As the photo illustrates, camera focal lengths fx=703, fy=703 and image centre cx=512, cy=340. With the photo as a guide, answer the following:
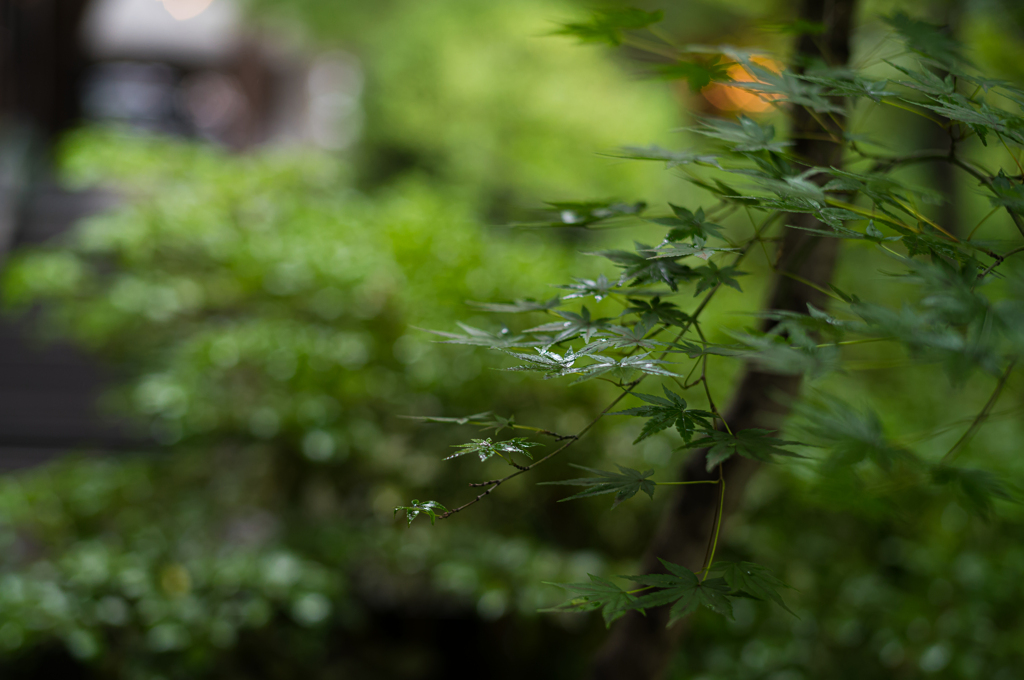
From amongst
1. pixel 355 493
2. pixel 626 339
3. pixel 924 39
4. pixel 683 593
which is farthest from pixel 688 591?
pixel 355 493

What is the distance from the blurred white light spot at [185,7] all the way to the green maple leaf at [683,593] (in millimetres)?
9754

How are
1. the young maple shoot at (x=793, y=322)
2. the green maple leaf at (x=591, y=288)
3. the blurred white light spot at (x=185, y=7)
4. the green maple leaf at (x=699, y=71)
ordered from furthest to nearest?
the blurred white light spot at (x=185, y=7), the green maple leaf at (x=699, y=71), the green maple leaf at (x=591, y=288), the young maple shoot at (x=793, y=322)

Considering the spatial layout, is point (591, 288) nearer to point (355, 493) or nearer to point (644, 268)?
point (644, 268)

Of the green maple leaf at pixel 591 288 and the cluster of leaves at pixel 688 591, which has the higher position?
the green maple leaf at pixel 591 288

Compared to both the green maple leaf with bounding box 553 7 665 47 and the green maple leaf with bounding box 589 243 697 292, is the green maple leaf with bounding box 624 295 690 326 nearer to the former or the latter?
the green maple leaf with bounding box 589 243 697 292

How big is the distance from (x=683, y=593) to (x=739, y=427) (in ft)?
1.86

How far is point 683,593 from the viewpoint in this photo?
2.13ft

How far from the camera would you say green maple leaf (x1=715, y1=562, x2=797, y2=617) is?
0.66m

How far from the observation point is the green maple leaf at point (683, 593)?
2.08 ft

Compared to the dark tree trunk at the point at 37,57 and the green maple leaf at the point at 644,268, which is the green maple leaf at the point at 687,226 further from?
the dark tree trunk at the point at 37,57

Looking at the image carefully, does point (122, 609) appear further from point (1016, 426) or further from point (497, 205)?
point (497, 205)

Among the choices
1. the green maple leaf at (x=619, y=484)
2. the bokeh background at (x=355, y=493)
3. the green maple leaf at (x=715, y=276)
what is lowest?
the bokeh background at (x=355, y=493)

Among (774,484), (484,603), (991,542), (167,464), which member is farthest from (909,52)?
(167,464)

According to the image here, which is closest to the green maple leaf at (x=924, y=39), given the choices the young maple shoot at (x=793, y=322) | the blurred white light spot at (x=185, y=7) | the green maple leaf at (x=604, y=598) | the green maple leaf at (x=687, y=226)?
the young maple shoot at (x=793, y=322)
